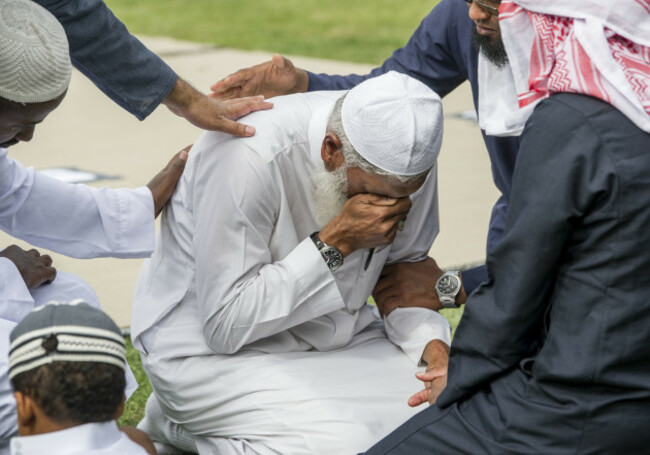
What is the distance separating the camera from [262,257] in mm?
3328

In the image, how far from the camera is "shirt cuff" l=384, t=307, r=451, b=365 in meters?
3.64

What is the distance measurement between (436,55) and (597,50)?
1854mm

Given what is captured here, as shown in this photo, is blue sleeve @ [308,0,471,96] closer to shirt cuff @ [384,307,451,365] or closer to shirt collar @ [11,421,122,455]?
shirt cuff @ [384,307,451,365]

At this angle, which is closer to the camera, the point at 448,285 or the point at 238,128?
the point at 238,128

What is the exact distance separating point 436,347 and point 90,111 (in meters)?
6.87

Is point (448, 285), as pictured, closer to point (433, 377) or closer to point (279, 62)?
point (433, 377)

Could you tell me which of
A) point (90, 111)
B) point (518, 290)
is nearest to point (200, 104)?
point (518, 290)

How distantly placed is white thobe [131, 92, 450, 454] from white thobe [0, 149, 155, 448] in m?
0.11

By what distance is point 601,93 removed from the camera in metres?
2.32

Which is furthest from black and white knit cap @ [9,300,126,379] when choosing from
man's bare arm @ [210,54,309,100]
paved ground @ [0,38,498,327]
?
paved ground @ [0,38,498,327]

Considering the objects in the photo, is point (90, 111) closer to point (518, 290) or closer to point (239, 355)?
point (239, 355)

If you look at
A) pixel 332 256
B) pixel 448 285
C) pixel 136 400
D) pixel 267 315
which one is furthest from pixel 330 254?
pixel 136 400

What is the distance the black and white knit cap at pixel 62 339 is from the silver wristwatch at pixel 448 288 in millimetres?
1688

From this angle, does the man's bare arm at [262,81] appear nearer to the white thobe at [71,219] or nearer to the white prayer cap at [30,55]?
the white thobe at [71,219]
